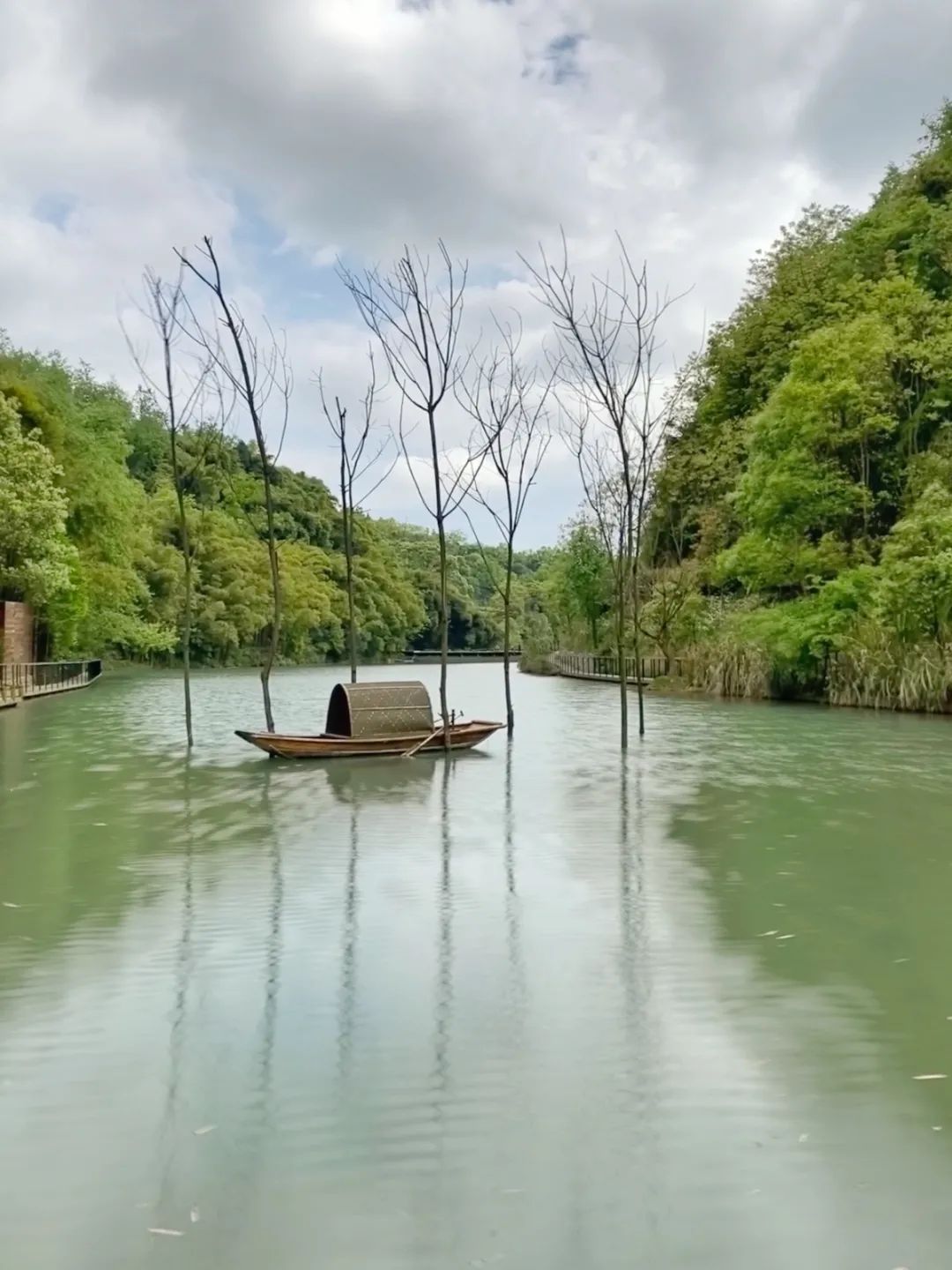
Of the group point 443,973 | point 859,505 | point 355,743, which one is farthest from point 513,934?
point 859,505

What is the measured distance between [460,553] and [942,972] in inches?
3647

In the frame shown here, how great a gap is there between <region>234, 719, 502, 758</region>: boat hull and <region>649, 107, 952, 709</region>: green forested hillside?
11.4 metres

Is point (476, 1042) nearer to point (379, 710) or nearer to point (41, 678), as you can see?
point (379, 710)

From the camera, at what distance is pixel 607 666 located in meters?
43.9

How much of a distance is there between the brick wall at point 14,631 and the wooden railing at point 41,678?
1.20 feet

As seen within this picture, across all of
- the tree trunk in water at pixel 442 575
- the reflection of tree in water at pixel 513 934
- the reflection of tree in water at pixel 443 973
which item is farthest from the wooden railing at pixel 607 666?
the reflection of tree in water at pixel 443 973

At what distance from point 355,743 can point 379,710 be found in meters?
0.70

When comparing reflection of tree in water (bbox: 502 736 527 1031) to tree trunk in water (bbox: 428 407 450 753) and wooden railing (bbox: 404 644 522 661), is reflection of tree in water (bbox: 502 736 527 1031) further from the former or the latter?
wooden railing (bbox: 404 644 522 661)

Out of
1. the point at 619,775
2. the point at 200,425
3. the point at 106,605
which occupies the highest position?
the point at 200,425

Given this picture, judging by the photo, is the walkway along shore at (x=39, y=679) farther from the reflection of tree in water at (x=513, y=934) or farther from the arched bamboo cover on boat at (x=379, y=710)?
the reflection of tree in water at (x=513, y=934)

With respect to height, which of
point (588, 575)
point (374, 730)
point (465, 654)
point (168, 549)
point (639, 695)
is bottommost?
point (465, 654)

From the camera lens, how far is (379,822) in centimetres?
988

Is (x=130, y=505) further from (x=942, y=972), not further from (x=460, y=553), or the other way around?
(x=460, y=553)

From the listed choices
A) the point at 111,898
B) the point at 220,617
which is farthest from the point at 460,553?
the point at 111,898
